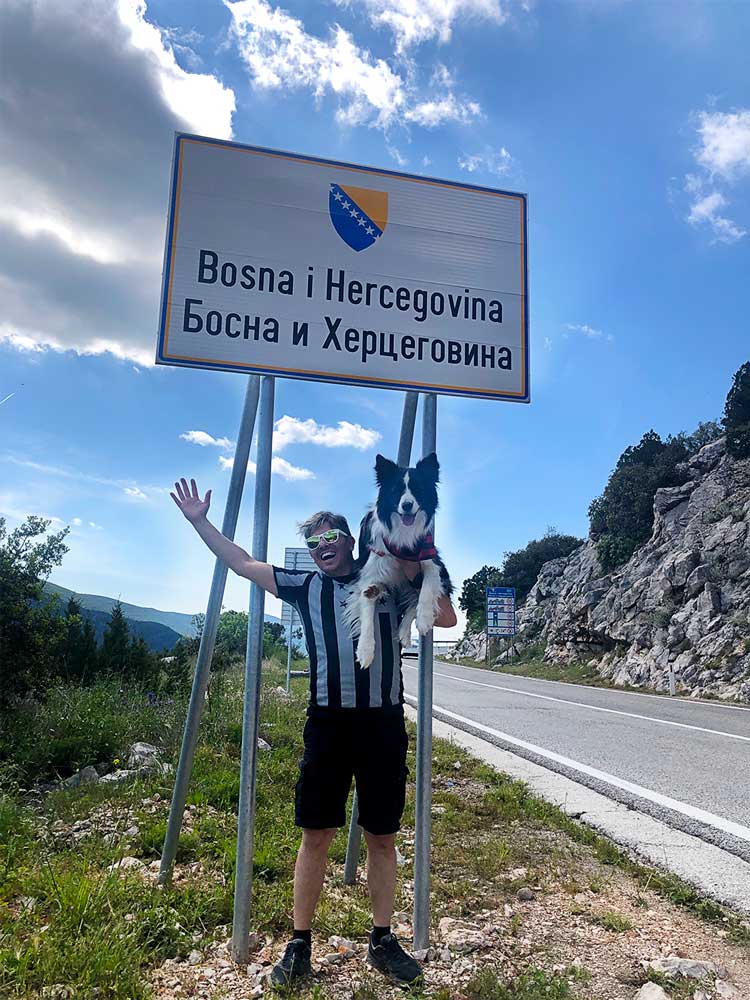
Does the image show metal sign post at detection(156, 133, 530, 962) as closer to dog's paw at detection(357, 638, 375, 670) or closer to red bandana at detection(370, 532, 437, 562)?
dog's paw at detection(357, 638, 375, 670)

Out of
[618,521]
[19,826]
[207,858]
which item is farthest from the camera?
[618,521]

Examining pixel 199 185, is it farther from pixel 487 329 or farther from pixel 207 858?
pixel 207 858

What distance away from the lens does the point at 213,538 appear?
3.26 metres

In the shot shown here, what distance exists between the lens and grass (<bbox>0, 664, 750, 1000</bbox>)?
2.68 meters

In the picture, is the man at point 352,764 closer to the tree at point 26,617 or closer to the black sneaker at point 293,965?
the black sneaker at point 293,965

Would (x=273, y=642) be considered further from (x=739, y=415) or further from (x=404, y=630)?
(x=404, y=630)

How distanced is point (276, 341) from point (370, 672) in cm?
163

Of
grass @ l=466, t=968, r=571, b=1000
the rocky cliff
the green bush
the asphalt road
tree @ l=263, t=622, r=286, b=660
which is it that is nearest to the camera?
grass @ l=466, t=968, r=571, b=1000

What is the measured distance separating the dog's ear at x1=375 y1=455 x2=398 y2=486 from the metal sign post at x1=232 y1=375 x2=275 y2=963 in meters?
0.62

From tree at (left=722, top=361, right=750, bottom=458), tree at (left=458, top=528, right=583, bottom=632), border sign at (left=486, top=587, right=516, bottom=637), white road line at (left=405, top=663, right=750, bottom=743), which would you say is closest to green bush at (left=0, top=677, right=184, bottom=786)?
white road line at (left=405, top=663, right=750, bottom=743)

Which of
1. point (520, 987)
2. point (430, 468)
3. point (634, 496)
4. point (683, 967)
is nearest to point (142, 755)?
point (520, 987)

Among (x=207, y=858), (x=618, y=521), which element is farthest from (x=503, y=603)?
(x=207, y=858)

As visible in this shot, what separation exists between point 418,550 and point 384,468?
374 mm

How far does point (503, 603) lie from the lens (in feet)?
130
